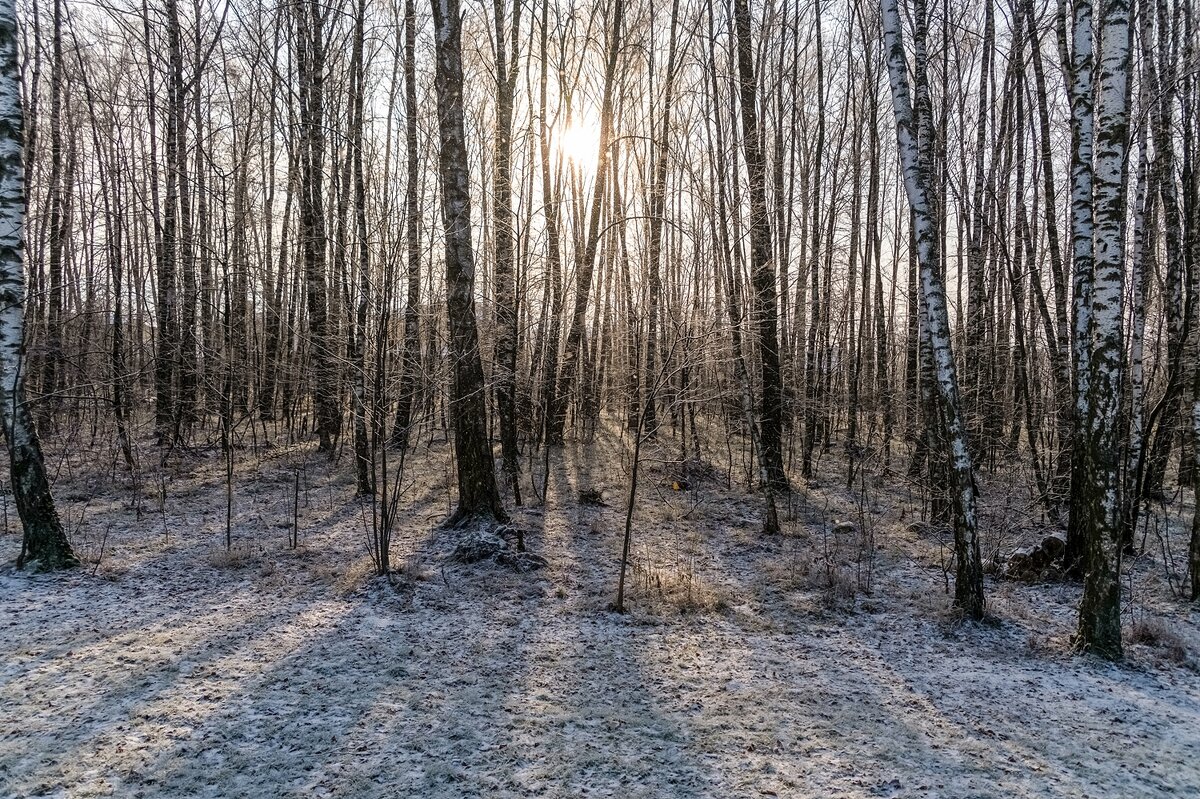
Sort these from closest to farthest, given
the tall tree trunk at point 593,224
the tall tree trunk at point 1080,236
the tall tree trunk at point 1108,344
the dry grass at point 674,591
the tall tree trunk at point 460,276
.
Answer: the tall tree trunk at point 1108,344 → the tall tree trunk at point 1080,236 → the dry grass at point 674,591 → the tall tree trunk at point 460,276 → the tall tree trunk at point 593,224

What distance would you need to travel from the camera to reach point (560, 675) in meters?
4.11

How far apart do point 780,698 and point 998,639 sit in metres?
2.30

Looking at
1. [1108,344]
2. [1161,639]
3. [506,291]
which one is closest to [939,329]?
[1108,344]

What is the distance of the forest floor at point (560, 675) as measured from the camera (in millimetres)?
3012

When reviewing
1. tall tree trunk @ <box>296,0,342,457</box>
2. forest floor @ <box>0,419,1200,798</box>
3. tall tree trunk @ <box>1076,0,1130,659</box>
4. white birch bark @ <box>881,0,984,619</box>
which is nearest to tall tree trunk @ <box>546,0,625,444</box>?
tall tree trunk @ <box>296,0,342,457</box>

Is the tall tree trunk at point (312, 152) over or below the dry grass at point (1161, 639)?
over

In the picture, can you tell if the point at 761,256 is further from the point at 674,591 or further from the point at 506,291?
the point at 674,591

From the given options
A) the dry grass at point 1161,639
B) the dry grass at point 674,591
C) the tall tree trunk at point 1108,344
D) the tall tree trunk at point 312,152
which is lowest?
the dry grass at point 1161,639

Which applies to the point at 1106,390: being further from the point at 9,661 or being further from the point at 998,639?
the point at 9,661

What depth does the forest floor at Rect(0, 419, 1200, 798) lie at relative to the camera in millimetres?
3012

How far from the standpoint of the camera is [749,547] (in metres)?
7.52

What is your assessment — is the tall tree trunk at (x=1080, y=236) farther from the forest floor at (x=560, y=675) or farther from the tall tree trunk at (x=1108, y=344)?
the forest floor at (x=560, y=675)

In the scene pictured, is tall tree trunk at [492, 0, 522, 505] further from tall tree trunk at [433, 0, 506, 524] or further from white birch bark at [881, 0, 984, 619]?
white birch bark at [881, 0, 984, 619]

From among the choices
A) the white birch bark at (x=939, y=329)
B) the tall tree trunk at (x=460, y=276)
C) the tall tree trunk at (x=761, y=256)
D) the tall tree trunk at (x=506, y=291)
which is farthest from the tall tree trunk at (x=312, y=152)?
the white birch bark at (x=939, y=329)
